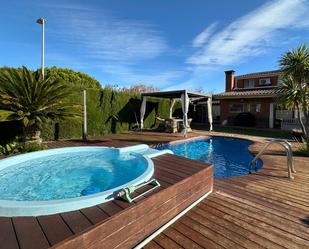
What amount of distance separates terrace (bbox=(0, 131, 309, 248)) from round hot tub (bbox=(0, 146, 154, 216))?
127mm

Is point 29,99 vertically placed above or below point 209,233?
above

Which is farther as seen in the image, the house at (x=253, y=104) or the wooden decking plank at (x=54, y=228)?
the house at (x=253, y=104)

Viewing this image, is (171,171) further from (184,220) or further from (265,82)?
(265,82)

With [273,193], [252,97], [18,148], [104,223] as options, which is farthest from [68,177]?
[252,97]

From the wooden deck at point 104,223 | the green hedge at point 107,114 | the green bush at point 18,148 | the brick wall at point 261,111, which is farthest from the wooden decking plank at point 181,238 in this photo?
the brick wall at point 261,111

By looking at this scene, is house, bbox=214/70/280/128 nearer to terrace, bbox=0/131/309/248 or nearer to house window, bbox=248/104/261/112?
house window, bbox=248/104/261/112

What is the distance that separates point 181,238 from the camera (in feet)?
8.21

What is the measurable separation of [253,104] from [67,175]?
17.4 meters

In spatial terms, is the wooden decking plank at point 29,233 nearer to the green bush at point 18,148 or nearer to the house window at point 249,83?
the green bush at point 18,148

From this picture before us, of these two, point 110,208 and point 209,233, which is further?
point 209,233

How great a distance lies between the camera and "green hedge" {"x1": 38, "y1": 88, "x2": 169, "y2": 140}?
9820 millimetres

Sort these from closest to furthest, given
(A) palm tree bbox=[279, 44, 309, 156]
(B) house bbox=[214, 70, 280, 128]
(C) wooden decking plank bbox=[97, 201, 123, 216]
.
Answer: (C) wooden decking plank bbox=[97, 201, 123, 216] < (A) palm tree bbox=[279, 44, 309, 156] < (B) house bbox=[214, 70, 280, 128]

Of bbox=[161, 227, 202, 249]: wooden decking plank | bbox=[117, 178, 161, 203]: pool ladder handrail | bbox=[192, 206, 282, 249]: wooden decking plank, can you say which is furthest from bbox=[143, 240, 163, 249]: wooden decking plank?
bbox=[192, 206, 282, 249]: wooden decking plank

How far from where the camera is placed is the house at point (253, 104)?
55.0 feet
